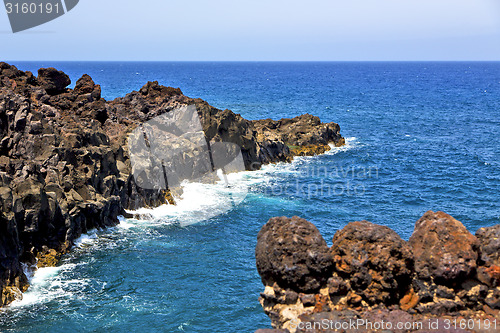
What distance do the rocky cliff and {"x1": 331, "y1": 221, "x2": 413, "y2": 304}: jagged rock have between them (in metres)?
24.4

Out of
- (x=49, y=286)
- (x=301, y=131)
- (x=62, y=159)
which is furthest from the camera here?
(x=301, y=131)

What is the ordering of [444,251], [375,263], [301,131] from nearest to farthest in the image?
[444,251]
[375,263]
[301,131]

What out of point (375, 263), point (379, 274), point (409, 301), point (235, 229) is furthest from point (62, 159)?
point (409, 301)

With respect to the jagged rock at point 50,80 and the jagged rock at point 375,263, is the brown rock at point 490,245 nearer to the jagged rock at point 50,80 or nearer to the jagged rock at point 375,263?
the jagged rock at point 375,263

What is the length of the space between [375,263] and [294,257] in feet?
10.0

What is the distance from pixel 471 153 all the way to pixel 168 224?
59110 mm

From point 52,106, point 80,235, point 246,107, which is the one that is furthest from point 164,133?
point 246,107

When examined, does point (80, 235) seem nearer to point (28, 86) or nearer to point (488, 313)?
point (28, 86)

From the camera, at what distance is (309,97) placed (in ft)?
602

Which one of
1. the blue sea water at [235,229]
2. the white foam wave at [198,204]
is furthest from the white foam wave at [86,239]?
the white foam wave at [198,204]

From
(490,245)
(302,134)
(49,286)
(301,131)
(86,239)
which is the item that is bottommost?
(49,286)

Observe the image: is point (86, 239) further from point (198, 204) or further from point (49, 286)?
point (198, 204)

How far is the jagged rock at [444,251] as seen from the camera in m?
17.5

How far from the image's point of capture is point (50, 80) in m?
61.6
